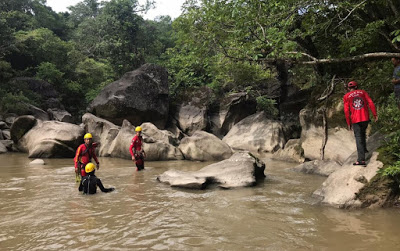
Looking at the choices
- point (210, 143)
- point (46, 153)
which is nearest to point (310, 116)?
point (210, 143)

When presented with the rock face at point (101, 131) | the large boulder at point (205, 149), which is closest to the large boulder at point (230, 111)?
the large boulder at point (205, 149)

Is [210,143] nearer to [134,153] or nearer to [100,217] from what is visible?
[134,153]

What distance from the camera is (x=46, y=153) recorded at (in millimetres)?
13219

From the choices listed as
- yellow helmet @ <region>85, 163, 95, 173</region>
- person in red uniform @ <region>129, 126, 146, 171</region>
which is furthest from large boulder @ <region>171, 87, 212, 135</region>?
yellow helmet @ <region>85, 163, 95, 173</region>

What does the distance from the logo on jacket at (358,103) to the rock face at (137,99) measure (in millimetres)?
14354

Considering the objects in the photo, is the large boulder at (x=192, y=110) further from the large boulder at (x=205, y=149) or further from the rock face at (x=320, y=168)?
the rock face at (x=320, y=168)

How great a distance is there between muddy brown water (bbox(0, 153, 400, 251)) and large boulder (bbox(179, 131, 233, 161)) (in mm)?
5303

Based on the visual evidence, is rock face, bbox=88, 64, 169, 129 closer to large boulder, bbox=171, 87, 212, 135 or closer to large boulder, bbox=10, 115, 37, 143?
large boulder, bbox=171, 87, 212, 135

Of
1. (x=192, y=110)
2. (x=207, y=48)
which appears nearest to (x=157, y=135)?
(x=192, y=110)

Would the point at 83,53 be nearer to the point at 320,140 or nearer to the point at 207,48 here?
the point at 207,48

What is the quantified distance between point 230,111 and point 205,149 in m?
8.09

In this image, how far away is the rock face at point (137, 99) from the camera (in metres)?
18.0

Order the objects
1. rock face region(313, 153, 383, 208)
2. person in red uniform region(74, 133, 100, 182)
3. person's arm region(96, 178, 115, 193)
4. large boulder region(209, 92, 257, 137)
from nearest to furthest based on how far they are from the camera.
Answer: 1. rock face region(313, 153, 383, 208)
2. person's arm region(96, 178, 115, 193)
3. person in red uniform region(74, 133, 100, 182)
4. large boulder region(209, 92, 257, 137)

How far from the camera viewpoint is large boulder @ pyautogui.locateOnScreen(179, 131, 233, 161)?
1248 centimetres
